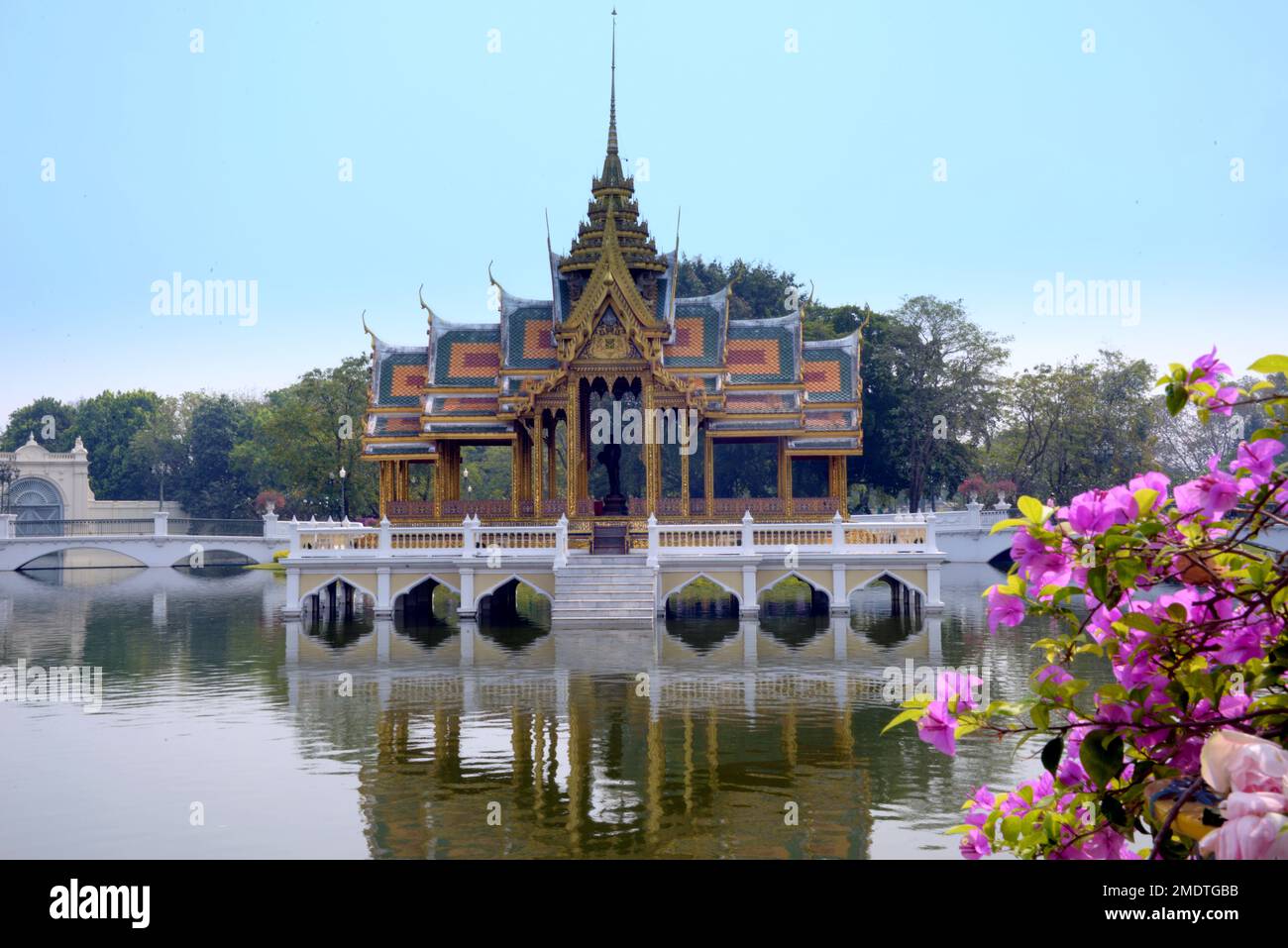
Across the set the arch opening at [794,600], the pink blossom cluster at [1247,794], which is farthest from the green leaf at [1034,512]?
the arch opening at [794,600]

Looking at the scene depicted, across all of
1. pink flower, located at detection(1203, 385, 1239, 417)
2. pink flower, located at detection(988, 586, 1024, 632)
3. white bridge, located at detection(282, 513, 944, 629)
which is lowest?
white bridge, located at detection(282, 513, 944, 629)

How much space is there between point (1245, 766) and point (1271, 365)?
948 mm

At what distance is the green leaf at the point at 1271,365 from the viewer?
2693 millimetres

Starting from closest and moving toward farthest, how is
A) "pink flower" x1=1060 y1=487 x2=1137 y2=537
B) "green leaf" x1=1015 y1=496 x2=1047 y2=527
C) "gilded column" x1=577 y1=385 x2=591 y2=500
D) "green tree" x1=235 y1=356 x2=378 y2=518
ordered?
"pink flower" x1=1060 y1=487 x2=1137 y2=537
"green leaf" x1=1015 y1=496 x2=1047 y2=527
"gilded column" x1=577 y1=385 x2=591 y2=500
"green tree" x1=235 y1=356 x2=378 y2=518

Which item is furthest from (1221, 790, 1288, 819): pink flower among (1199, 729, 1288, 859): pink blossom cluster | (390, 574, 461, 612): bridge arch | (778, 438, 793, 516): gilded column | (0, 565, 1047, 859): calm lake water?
(778, 438, 793, 516): gilded column

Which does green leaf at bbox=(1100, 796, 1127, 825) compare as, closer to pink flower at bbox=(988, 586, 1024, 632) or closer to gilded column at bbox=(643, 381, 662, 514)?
pink flower at bbox=(988, 586, 1024, 632)

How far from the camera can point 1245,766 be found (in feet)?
7.56

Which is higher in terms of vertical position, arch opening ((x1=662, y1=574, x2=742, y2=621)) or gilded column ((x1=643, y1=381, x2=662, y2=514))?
gilded column ((x1=643, y1=381, x2=662, y2=514))

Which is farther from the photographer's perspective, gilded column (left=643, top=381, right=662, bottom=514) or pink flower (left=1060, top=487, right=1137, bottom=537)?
gilded column (left=643, top=381, right=662, bottom=514)

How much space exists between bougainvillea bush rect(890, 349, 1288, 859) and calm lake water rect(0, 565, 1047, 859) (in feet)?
20.2

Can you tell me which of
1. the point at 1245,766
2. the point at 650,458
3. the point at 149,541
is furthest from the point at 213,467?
the point at 1245,766

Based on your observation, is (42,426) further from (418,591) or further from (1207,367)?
(1207,367)

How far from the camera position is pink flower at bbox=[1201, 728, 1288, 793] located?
2287mm
